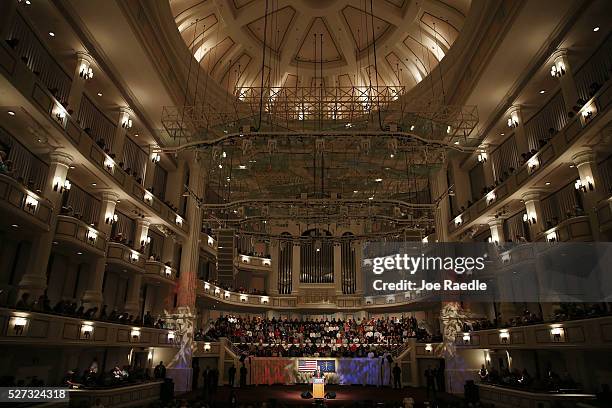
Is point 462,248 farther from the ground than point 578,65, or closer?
closer

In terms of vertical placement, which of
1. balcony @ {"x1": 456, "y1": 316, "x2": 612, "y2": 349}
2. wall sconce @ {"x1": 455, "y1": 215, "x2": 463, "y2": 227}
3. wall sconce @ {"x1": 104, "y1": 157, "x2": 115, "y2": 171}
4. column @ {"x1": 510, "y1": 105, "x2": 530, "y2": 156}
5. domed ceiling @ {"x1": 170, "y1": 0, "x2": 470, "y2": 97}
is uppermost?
domed ceiling @ {"x1": 170, "y1": 0, "x2": 470, "y2": 97}

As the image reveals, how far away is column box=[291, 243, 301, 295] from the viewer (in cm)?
3194

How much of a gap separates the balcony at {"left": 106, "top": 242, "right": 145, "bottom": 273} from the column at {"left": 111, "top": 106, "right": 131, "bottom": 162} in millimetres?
3618

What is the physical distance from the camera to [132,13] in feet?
46.3

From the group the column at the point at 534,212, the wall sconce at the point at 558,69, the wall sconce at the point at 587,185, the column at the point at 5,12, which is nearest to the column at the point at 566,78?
the wall sconce at the point at 558,69

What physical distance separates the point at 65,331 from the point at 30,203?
392 cm

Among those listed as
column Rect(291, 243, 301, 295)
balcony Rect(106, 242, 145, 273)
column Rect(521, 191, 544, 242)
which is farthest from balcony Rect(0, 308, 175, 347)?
column Rect(521, 191, 544, 242)

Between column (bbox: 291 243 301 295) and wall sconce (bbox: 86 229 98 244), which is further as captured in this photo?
column (bbox: 291 243 301 295)

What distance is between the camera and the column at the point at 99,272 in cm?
1527

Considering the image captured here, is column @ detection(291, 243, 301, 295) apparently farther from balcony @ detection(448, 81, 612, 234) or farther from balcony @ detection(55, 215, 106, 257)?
balcony @ detection(55, 215, 106, 257)

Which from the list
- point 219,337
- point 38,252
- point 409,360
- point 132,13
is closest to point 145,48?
point 132,13

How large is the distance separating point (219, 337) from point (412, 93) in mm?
17035

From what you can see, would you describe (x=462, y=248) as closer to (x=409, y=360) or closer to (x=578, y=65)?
(x=409, y=360)

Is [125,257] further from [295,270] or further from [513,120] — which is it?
[513,120]
